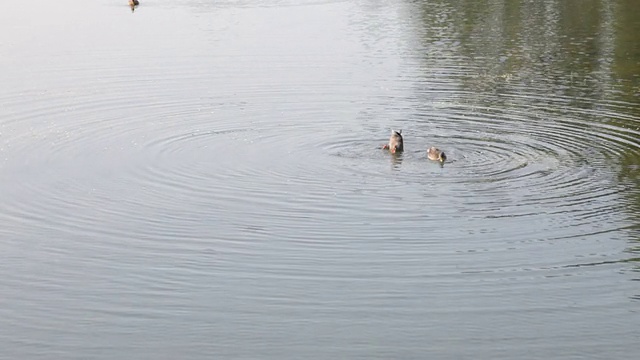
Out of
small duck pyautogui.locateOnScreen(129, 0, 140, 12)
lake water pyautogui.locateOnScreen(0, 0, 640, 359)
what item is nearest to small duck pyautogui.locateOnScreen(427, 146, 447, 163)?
lake water pyautogui.locateOnScreen(0, 0, 640, 359)

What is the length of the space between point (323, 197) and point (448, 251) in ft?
9.10

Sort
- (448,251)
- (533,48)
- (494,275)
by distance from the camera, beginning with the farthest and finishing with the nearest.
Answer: (533,48) → (448,251) → (494,275)

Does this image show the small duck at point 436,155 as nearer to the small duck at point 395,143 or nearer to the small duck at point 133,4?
the small duck at point 395,143

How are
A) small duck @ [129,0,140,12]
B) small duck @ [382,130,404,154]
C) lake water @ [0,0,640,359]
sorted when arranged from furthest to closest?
small duck @ [129,0,140,12]
small duck @ [382,130,404,154]
lake water @ [0,0,640,359]

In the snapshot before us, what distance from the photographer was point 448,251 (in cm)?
1537

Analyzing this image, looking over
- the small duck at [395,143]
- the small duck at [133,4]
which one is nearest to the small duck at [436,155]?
the small duck at [395,143]

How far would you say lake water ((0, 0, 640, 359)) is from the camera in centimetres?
1297

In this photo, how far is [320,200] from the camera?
17.4m

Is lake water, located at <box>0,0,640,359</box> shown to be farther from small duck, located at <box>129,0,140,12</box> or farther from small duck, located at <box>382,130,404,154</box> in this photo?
small duck, located at <box>129,0,140,12</box>

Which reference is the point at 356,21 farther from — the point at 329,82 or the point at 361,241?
the point at 361,241

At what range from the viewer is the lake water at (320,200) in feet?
42.5

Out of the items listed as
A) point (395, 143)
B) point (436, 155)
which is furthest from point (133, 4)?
point (436, 155)

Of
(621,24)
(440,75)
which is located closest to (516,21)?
(621,24)

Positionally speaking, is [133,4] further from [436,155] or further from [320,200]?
[320,200]
